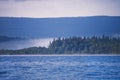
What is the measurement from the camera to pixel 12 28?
5281 millimetres

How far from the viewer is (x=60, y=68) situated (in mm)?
5277

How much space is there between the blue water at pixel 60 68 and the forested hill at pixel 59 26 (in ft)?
1.39

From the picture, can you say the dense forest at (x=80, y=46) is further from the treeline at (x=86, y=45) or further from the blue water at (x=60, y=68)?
the blue water at (x=60, y=68)

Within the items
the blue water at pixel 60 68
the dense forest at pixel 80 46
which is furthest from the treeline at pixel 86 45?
the blue water at pixel 60 68

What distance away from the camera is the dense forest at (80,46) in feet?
17.3

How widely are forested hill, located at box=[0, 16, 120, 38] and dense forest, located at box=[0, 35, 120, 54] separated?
0.10 metres

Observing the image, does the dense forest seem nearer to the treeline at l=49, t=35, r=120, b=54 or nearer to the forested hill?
the treeline at l=49, t=35, r=120, b=54

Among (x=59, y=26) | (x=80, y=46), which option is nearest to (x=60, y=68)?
(x=80, y=46)

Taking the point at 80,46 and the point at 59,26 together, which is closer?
the point at 59,26

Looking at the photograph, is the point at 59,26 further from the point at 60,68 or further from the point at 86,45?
the point at 60,68

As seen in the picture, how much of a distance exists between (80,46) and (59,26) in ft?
1.71

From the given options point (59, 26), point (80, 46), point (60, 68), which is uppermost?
point (59, 26)

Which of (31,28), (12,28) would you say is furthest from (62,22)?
(12,28)

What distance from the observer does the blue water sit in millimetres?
5254
